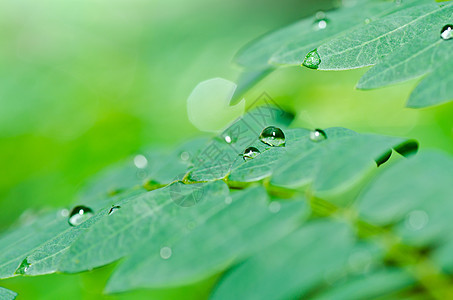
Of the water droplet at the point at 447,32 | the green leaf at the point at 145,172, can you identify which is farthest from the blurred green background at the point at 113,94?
the water droplet at the point at 447,32

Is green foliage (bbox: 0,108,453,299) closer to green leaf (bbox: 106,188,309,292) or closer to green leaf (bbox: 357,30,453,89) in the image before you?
green leaf (bbox: 106,188,309,292)

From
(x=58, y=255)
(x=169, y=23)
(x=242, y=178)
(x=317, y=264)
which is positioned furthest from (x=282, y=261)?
(x=169, y=23)

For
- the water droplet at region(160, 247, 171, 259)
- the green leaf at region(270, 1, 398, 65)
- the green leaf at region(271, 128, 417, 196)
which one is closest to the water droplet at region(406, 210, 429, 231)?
the green leaf at region(271, 128, 417, 196)

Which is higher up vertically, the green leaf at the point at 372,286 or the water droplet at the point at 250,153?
the water droplet at the point at 250,153

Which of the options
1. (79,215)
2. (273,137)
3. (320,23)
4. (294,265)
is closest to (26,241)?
(79,215)

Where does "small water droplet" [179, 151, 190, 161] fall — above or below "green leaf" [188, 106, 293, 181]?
above

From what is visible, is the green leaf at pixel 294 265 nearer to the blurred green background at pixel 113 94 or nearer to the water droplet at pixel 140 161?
the water droplet at pixel 140 161

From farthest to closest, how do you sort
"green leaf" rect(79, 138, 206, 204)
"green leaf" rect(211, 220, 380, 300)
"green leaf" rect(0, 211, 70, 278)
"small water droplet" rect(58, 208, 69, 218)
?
1. "green leaf" rect(79, 138, 206, 204)
2. "small water droplet" rect(58, 208, 69, 218)
3. "green leaf" rect(0, 211, 70, 278)
4. "green leaf" rect(211, 220, 380, 300)
